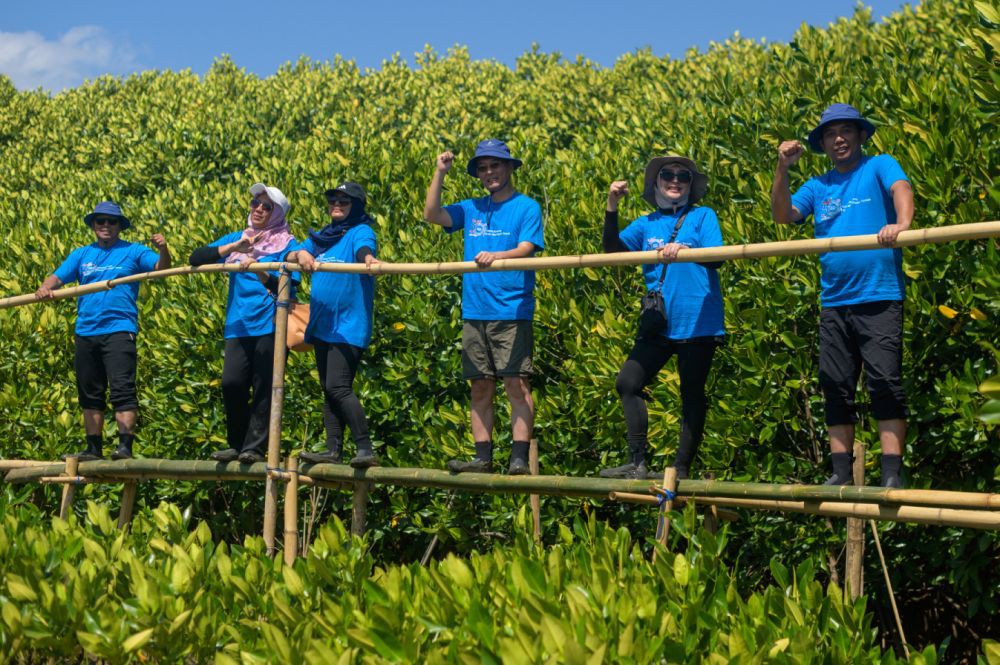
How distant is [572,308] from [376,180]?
381 cm

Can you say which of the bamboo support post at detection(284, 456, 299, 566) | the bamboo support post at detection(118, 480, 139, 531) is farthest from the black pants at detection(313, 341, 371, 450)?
the bamboo support post at detection(118, 480, 139, 531)

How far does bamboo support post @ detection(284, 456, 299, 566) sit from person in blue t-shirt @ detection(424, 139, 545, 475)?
3.60 feet

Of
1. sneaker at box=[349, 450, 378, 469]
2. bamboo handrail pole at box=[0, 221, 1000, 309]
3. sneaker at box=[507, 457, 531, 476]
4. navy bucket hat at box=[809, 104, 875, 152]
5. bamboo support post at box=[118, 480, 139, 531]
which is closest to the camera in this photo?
bamboo handrail pole at box=[0, 221, 1000, 309]

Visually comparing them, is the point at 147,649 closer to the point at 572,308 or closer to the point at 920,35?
the point at 572,308

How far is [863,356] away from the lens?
6.36 m

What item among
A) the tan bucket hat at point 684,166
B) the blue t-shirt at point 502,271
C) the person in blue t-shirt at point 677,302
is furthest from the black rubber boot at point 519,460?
the tan bucket hat at point 684,166

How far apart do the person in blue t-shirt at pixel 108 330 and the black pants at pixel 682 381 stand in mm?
3679

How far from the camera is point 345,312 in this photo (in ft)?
26.1

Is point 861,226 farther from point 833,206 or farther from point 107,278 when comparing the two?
point 107,278

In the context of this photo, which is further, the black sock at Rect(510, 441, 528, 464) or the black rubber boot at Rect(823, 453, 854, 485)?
the black sock at Rect(510, 441, 528, 464)

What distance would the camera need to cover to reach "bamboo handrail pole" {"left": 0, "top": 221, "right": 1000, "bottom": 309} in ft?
18.1

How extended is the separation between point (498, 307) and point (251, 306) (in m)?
1.87

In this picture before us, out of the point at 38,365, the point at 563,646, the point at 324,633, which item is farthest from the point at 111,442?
the point at 563,646

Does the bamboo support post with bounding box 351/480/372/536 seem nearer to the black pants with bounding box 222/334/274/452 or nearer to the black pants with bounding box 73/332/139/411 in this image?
the black pants with bounding box 222/334/274/452
